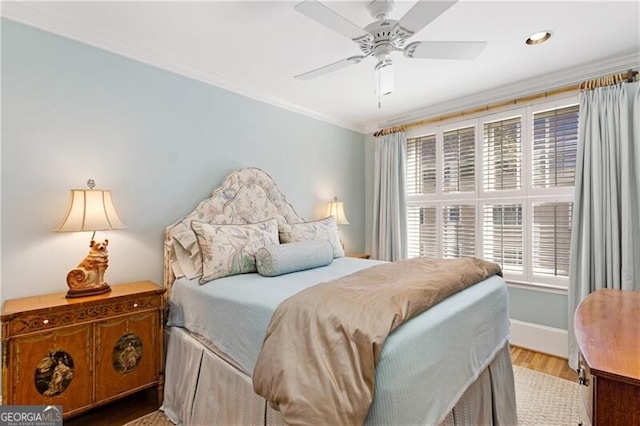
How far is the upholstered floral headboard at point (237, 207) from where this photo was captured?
7.93 feet

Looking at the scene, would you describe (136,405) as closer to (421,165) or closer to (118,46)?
(118,46)

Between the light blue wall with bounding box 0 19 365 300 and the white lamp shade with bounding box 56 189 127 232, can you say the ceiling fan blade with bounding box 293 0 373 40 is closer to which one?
the light blue wall with bounding box 0 19 365 300

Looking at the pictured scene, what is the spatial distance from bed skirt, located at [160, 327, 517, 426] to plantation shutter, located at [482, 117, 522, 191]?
1.93m


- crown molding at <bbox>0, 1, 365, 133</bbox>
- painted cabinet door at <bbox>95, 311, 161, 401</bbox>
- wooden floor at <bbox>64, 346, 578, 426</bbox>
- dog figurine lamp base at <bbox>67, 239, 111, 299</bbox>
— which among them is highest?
crown molding at <bbox>0, 1, 365, 133</bbox>

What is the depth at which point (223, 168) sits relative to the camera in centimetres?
288

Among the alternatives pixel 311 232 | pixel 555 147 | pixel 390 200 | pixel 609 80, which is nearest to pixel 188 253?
pixel 311 232

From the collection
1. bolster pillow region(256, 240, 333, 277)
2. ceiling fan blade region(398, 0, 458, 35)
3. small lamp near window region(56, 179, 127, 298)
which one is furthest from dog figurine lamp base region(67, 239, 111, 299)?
ceiling fan blade region(398, 0, 458, 35)

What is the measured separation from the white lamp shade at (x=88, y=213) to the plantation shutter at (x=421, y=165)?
3248 millimetres

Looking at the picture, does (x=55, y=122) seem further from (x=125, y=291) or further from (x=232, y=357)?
(x=232, y=357)

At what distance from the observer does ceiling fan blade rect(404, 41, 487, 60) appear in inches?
69.5

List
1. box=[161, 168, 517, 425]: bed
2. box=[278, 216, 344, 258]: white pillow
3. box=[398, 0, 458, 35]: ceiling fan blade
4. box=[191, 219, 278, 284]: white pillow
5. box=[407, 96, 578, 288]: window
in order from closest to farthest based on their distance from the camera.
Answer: box=[161, 168, 517, 425]: bed
box=[398, 0, 458, 35]: ceiling fan blade
box=[191, 219, 278, 284]: white pillow
box=[278, 216, 344, 258]: white pillow
box=[407, 96, 578, 288]: window

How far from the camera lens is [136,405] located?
85.0 inches

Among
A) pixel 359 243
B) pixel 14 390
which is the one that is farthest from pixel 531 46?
pixel 14 390

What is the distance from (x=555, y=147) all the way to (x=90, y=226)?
152 inches
